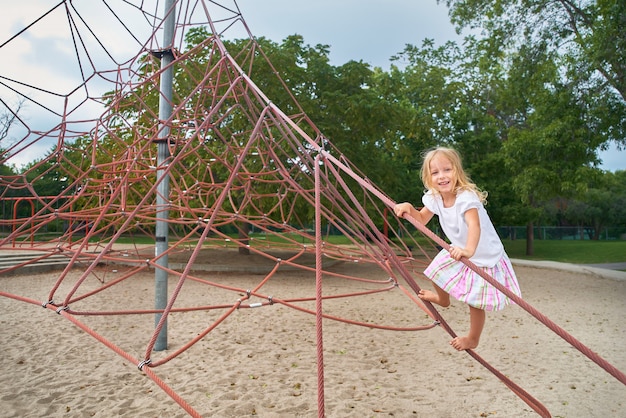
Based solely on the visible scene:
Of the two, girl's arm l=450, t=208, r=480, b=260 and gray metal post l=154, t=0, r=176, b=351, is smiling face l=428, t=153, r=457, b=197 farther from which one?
gray metal post l=154, t=0, r=176, b=351

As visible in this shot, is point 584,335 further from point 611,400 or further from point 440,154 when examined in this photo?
point 440,154

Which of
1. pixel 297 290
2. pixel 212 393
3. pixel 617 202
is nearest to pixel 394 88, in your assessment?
pixel 297 290

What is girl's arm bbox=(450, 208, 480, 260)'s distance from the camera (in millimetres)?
1558

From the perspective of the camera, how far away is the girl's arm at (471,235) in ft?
5.11

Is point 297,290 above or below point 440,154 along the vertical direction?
below

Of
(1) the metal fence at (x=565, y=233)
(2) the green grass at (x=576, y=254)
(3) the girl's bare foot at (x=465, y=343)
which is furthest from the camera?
(1) the metal fence at (x=565, y=233)

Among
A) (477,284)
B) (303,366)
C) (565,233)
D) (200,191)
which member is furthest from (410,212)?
(565,233)

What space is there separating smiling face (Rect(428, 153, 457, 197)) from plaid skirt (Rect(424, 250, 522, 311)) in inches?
10.9

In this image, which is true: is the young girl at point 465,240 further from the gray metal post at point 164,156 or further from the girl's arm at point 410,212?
the gray metal post at point 164,156

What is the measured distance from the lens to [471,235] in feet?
5.24

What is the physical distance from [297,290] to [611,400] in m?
4.61

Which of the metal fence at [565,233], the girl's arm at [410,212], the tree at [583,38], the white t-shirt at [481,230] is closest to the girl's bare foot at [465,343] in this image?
the white t-shirt at [481,230]

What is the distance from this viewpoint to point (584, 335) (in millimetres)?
4910

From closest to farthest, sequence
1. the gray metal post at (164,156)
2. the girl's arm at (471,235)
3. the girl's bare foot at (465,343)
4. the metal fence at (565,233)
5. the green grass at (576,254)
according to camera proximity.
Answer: the girl's arm at (471,235)
the girl's bare foot at (465,343)
the gray metal post at (164,156)
the green grass at (576,254)
the metal fence at (565,233)
